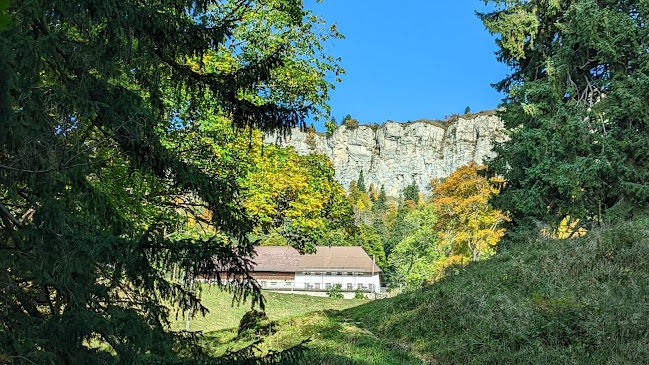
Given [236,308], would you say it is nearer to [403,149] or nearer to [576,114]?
[576,114]

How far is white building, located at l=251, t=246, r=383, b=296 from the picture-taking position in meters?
46.7

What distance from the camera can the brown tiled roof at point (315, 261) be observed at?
47.0 metres

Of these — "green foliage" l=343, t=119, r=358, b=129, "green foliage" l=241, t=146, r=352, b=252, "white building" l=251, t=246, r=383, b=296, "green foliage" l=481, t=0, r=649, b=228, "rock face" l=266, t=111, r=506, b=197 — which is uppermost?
"green foliage" l=343, t=119, r=358, b=129

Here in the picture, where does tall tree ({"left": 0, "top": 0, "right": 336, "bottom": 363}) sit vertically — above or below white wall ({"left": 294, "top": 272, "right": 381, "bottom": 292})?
above

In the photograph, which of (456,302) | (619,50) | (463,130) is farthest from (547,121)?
(463,130)

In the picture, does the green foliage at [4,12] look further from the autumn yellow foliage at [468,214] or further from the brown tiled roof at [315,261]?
the brown tiled roof at [315,261]

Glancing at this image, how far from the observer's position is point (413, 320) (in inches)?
418

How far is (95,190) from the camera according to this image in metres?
4.00

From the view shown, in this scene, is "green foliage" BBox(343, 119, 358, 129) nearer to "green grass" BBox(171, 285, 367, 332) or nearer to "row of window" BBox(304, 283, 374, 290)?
"row of window" BBox(304, 283, 374, 290)

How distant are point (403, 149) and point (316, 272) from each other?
9577 cm

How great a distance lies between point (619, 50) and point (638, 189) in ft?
12.6

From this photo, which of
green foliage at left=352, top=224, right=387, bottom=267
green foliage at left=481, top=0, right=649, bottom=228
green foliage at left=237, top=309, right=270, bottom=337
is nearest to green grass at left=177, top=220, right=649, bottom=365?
green foliage at left=237, top=309, right=270, bottom=337

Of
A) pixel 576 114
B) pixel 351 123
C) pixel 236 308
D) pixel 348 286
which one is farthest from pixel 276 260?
pixel 351 123

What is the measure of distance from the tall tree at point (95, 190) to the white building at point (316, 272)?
42.3 meters
